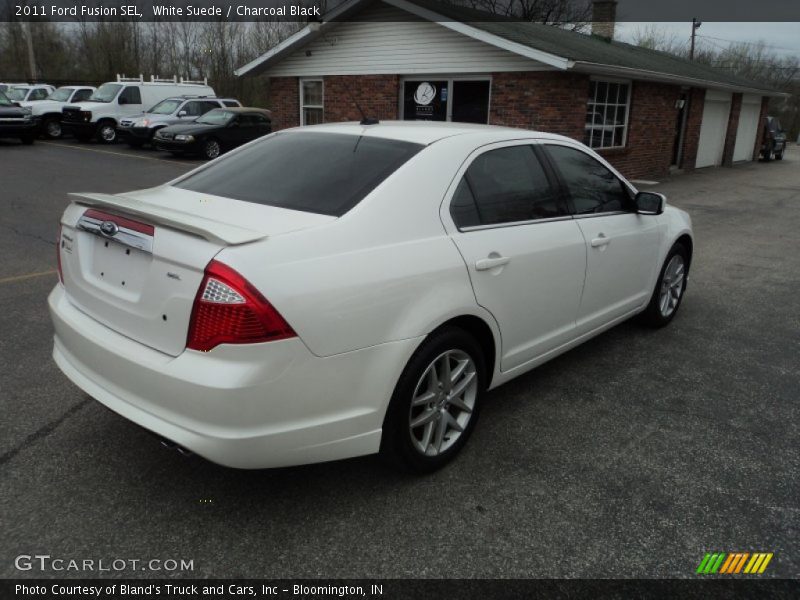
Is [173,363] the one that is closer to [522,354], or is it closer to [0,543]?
[0,543]

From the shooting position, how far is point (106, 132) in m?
21.9

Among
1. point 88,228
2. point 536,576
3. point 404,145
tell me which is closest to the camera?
point 536,576

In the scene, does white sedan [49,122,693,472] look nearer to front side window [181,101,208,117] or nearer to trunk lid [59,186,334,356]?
trunk lid [59,186,334,356]

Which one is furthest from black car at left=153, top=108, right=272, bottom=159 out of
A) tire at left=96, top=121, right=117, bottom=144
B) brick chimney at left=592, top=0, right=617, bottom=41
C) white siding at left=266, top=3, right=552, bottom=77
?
brick chimney at left=592, top=0, right=617, bottom=41

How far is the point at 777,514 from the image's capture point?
109 inches

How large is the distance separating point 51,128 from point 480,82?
660 inches

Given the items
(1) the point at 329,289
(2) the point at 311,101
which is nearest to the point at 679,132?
(2) the point at 311,101

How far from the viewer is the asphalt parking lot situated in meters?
2.47

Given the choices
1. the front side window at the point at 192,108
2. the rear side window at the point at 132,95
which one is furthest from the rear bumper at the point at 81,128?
the front side window at the point at 192,108

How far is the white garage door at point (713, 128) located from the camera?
20.8 meters

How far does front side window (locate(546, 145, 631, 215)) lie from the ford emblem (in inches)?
95.8

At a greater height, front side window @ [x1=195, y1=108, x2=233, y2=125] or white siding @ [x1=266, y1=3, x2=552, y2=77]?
white siding @ [x1=266, y1=3, x2=552, y2=77]

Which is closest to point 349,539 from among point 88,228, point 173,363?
point 173,363

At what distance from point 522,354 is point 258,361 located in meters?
1.68
